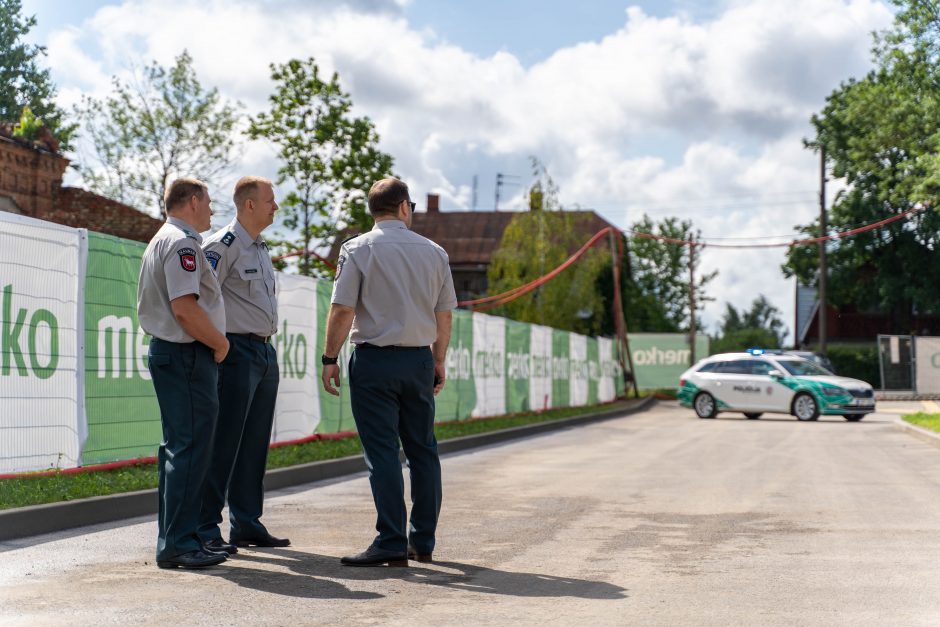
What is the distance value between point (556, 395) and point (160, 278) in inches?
982

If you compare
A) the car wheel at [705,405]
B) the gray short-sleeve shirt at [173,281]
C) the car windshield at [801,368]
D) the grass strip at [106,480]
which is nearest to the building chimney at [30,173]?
the car wheel at [705,405]

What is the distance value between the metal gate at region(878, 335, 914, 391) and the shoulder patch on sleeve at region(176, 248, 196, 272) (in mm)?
44334

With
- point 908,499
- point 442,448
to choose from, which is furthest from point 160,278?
point 442,448

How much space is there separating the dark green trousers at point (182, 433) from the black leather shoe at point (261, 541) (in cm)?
82

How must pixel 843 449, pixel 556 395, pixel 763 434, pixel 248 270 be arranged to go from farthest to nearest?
pixel 556 395 < pixel 763 434 < pixel 843 449 < pixel 248 270

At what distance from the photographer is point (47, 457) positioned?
9055mm

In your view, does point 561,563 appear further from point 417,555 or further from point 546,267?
point 546,267

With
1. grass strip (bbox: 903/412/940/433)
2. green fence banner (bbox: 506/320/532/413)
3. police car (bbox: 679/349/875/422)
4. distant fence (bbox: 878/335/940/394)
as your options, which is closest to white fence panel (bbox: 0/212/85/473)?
grass strip (bbox: 903/412/940/433)

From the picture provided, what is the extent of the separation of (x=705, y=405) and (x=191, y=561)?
25.7 metres

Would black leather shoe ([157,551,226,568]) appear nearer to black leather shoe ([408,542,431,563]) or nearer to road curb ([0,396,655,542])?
black leather shoe ([408,542,431,563])

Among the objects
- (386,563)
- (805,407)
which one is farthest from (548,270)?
(386,563)

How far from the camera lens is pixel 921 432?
19.9 meters

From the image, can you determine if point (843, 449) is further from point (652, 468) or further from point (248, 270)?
point (248, 270)

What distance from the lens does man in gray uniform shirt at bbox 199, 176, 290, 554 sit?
667 centimetres
